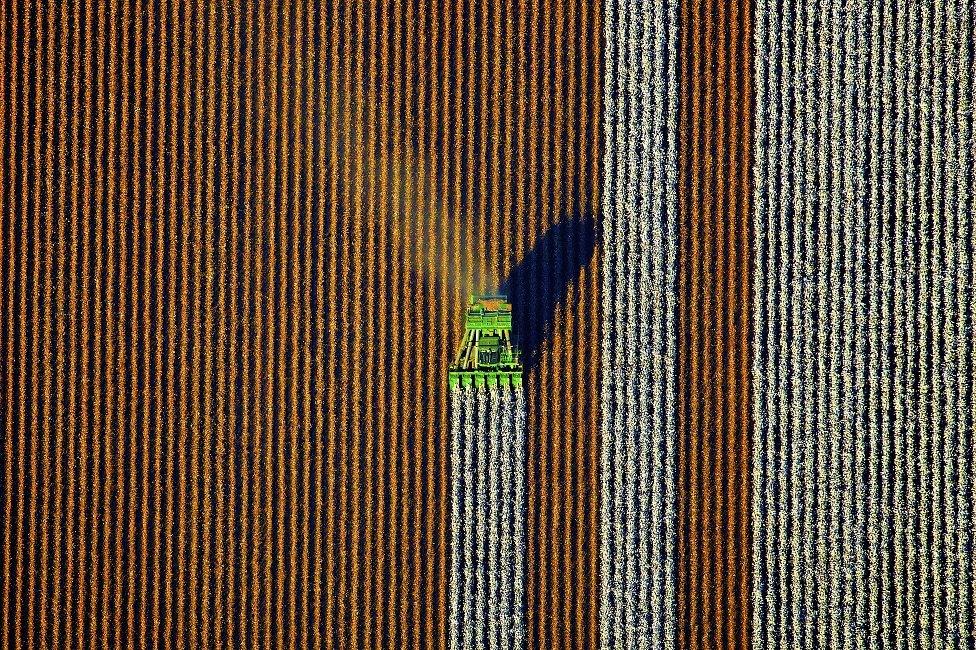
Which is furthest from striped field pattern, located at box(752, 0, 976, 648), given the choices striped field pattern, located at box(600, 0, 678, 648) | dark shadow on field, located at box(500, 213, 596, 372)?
dark shadow on field, located at box(500, 213, 596, 372)

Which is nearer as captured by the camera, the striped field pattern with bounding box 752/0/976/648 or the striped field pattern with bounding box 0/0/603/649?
the striped field pattern with bounding box 752/0/976/648

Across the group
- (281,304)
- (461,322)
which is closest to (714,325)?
(461,322)

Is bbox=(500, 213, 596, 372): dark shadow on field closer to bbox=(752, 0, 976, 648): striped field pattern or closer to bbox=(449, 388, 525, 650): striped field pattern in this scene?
bbox=(449, 388, 525, 650): striped field pattern

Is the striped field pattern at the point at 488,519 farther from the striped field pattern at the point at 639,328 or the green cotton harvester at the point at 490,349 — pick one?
the striped field pattern at the point at 639,328

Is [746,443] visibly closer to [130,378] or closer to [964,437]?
[964,437]

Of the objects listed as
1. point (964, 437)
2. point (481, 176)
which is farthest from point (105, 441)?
point (964, 437)

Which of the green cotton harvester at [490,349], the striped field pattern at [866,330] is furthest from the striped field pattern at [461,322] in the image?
the green cotton harvester at [490,349]
